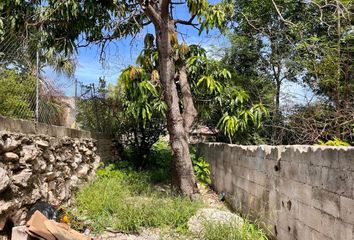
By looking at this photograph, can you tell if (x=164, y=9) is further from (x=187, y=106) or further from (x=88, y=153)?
(x=88, y=153)

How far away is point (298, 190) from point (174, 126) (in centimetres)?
401

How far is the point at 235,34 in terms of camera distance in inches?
461

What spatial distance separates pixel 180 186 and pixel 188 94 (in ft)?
7.14

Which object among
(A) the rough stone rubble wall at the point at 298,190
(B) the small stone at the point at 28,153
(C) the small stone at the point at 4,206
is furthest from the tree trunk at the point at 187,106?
(C) the small stone at the point at 4,206

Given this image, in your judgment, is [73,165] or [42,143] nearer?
[42,143]

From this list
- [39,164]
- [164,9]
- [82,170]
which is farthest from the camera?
[164,9]

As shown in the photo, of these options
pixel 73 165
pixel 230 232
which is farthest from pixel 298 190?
pixel 73 165

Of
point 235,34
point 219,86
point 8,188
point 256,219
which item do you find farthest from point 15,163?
point 235,34

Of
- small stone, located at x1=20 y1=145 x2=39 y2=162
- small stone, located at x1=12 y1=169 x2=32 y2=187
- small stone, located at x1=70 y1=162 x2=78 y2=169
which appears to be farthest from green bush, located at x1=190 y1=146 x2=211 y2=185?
small stone, located at x1=12 y1=169 x2=32 y2=187

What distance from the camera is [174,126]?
7.59 m

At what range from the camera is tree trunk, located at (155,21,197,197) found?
24.2 ft

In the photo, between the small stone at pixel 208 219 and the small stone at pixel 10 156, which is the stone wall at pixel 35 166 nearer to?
the small stone at pixel 10 156

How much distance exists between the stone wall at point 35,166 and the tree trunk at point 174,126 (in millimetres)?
1808

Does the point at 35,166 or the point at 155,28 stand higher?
the point at 155,28
